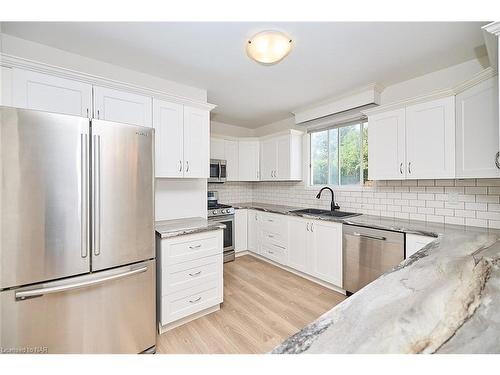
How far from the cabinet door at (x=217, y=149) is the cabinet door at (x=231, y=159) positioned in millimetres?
73

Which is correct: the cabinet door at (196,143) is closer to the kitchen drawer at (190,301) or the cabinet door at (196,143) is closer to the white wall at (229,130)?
the kitchen drawer at (190,301)

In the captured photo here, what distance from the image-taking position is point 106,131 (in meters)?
1.47

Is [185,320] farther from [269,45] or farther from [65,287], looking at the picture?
[269,45]

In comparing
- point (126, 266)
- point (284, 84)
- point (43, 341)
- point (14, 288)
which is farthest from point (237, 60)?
point (43, 341)

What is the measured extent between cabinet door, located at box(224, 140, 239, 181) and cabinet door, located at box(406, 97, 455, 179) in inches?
106

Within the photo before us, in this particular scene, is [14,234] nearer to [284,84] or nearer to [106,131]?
[106,131]

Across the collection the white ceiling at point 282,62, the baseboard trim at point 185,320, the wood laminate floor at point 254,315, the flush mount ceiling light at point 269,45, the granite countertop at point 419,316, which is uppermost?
the white ceiling at point 282,62

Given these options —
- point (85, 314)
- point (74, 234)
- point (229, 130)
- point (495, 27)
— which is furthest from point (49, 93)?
point (229, 130)

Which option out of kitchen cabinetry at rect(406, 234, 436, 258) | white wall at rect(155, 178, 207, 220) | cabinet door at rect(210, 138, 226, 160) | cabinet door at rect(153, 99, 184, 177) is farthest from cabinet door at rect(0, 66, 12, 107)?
kitchen cabinetry at rect(406, 234, 436, 258)

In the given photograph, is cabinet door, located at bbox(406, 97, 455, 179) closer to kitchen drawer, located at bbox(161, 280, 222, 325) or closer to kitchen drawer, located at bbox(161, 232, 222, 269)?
kitchen drawer, located at bbox(161, 232, 222, 269)

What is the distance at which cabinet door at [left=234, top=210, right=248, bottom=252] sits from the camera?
3.81 m

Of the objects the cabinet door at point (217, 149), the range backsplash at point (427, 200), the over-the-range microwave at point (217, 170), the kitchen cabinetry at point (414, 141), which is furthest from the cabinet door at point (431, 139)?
the cabinet door at point (217, 149)

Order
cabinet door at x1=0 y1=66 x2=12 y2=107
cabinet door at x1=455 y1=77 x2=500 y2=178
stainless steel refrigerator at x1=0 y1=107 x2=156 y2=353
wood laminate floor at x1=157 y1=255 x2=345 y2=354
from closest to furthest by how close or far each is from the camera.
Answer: stainless steel refrigerator at x1=0 y1=107 x2=156 y2=353 < cabinet door at x1=0 y1=66 x2=12 y2=107 < cabinet door at x1=455 y1=77 x2=500 y2=178 < wood laminate floor at x1=157 y1=255 x2=345 y2=354

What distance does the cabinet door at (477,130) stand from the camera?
164 cm
